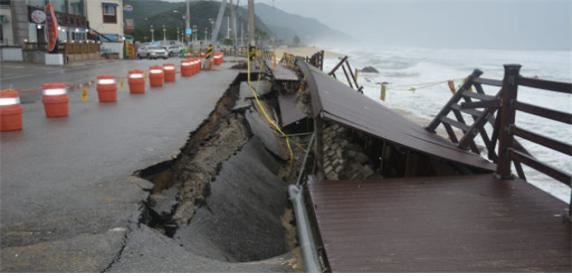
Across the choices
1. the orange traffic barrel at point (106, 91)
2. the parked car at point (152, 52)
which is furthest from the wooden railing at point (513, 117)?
the parked car at point (152, 52)

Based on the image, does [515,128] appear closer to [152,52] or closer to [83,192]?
[83,192]

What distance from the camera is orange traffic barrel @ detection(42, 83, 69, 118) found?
10977mm

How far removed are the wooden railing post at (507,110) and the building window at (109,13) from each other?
234 feet

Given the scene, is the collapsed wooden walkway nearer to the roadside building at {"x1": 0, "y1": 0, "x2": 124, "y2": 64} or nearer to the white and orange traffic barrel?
the white and orange traffic barrel

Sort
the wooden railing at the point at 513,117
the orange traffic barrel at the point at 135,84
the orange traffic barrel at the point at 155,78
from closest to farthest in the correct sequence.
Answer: the wooden railing at the point at 513,117
the orange traffic barrel at the point at 135,84
the orange traffic barrel at the point at 155,78

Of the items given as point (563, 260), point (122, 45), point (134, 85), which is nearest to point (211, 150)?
point (563, 260)

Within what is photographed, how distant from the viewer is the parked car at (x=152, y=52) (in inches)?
2186

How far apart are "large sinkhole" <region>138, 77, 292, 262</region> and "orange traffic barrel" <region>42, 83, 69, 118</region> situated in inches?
138

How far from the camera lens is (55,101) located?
36.1 feet

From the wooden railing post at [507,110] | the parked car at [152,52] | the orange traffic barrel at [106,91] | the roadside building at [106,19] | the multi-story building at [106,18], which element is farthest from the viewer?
the multi-story building at [106,18]

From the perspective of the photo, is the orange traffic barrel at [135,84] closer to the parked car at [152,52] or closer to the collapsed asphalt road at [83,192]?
the collapsed asphalt road at [83,192]

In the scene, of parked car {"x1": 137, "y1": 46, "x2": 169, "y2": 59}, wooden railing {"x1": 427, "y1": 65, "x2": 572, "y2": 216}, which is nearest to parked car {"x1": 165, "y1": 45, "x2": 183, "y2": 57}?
parked car {"x1": 137, "y1": 46, "x2": 169, "y2": 59}

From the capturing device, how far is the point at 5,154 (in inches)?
291

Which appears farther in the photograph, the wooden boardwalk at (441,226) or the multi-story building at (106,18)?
the multi-story building at (106,18)
